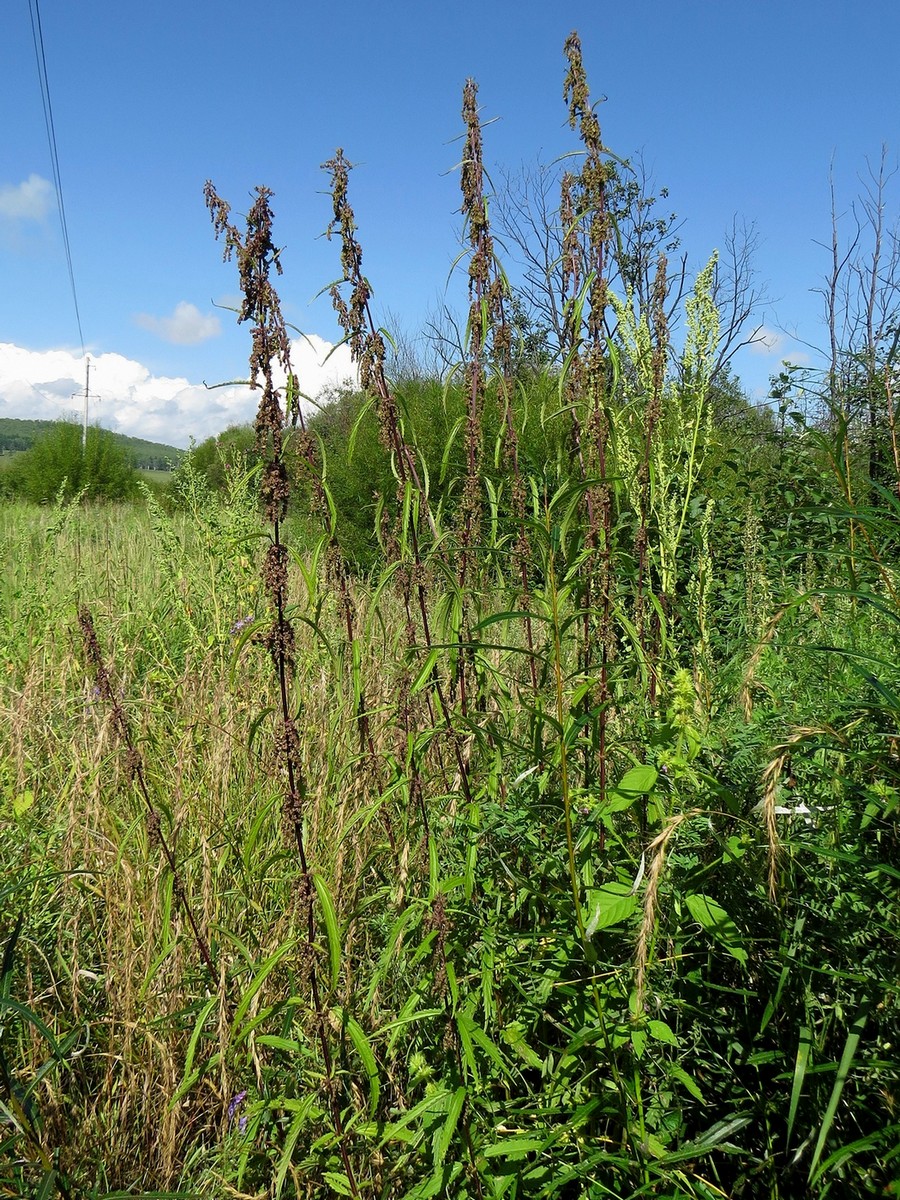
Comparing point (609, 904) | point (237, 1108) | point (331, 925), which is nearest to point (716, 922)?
point (609, 904)

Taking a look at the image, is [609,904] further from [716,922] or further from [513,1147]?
[513,1147]

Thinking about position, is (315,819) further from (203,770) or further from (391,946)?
(391,946)

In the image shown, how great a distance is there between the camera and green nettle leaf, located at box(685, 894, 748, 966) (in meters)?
1.37

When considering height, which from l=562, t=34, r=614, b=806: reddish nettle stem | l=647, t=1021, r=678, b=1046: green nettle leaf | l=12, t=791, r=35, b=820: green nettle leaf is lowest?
l=12, t=791, r=35, b=820: green nettle leaf

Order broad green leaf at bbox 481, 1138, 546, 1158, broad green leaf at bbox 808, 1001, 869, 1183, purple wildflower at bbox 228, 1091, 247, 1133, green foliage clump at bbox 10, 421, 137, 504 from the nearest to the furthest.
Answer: broad green leaf at bbox 808, 1001, 869, 1183
broad green leaf at bbox 481, 1138, 546, 1158
purple wildflower at bbox 228, 1091, 247, 1133
green foliage clump at bbox 10, 421, 137, 504

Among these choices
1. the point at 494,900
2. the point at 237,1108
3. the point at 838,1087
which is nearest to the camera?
the point at 838,1087

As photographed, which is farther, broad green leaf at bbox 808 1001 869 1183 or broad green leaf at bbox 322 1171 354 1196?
broad green leaf at bbox 322 1171 354 1196

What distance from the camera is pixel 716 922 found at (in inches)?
56.2

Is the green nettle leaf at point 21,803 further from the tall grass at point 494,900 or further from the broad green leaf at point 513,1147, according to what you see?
the broad green leaf at point 513,1147

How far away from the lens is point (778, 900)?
4.59ft

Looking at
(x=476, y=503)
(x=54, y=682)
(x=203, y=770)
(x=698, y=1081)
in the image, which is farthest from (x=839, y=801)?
(x=54, y=682)

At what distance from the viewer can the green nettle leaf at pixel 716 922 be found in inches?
53.7

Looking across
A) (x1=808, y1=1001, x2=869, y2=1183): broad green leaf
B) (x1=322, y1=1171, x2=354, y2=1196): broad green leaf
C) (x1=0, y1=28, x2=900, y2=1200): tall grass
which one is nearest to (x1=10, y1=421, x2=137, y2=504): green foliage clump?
(x1=0, y1=28, x2=900, y2=1200): tall grass

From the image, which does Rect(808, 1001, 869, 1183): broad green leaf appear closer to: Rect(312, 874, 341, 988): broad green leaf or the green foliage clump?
Rect(312, 874, 341, 988): broad green leaf
